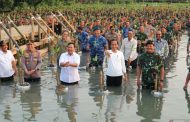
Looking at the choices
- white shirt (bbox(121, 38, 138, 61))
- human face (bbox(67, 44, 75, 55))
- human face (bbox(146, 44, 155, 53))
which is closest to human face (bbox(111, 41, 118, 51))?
human face (bbox(146, 44, 155, 53))

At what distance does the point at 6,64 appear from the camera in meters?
13.0

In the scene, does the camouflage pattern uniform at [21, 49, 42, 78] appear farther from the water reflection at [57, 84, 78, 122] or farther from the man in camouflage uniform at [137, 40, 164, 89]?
the man in camouflage uniform at [137, 40, 164, 89]

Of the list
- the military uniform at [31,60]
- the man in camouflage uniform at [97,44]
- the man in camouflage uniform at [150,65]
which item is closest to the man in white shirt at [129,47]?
the man in camouflage uniform at [97,44]

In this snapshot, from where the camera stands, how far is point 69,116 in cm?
988

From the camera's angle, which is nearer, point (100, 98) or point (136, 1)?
point (100, 98)

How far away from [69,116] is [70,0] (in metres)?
53.8

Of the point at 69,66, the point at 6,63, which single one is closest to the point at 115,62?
the point at 69,66

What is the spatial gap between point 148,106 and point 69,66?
2425 millimetres

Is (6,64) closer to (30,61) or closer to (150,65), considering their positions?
(30,61)

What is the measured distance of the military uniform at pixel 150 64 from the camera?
1148 centimetres

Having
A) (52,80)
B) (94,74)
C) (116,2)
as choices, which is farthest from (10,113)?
(116,2)

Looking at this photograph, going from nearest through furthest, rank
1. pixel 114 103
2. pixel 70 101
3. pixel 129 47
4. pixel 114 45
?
pixel 114 103 < pixel 70 101 < pixel 114 45 < pixel 129 47

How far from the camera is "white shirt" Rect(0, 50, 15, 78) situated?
511 inches

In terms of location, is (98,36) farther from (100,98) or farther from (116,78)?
(100,98)
